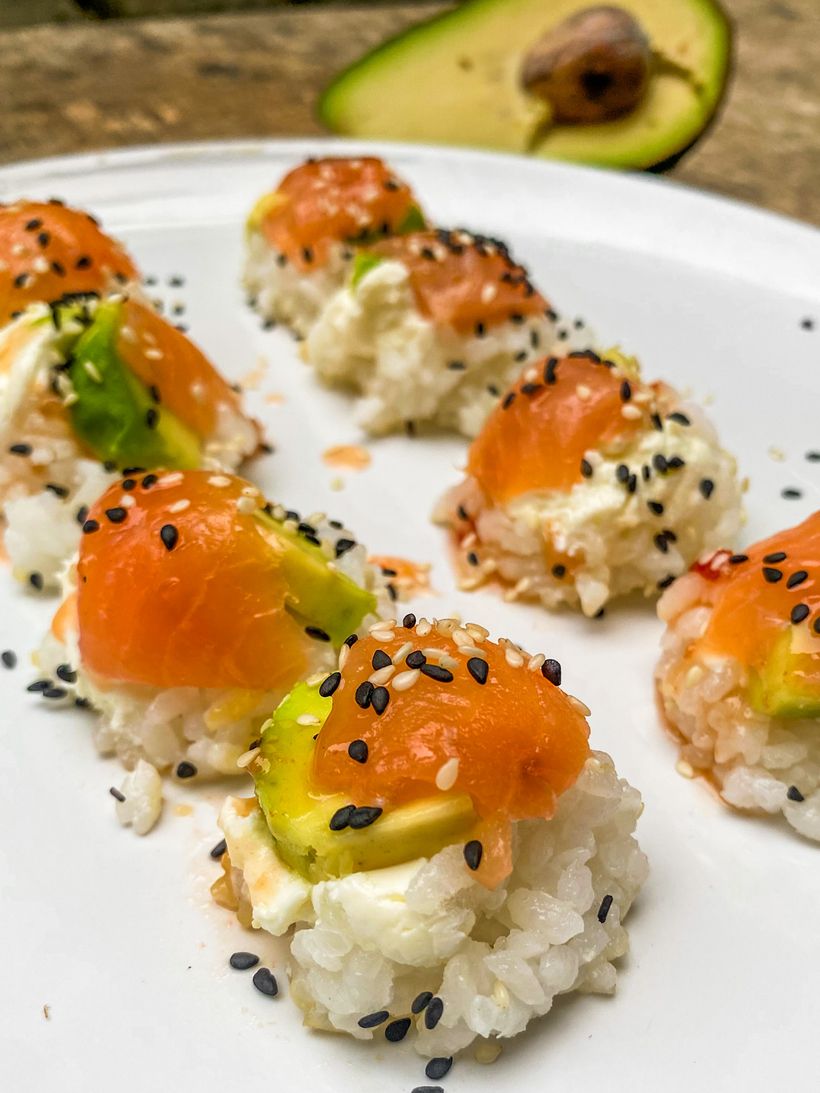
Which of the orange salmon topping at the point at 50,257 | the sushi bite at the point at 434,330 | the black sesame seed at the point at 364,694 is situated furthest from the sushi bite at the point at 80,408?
the black sesame seed at the point at 364,694

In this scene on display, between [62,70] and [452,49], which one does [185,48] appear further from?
[452,49]

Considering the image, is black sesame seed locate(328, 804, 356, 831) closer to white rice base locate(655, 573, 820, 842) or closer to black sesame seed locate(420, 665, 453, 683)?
black sesame seed locate(420, 665, 453, 683)

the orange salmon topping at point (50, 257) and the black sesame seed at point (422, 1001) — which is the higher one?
the orange salmon topping at point (50, 257)

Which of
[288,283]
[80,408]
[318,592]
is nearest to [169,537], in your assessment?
[318,592]

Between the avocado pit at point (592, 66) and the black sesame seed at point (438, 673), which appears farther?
the avocado pit at point (592, 66)

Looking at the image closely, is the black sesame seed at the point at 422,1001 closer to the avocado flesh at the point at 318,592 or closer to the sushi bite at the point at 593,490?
the avocado flesh at the point at 318,592

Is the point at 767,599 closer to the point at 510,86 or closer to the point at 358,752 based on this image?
the point at 358,752
